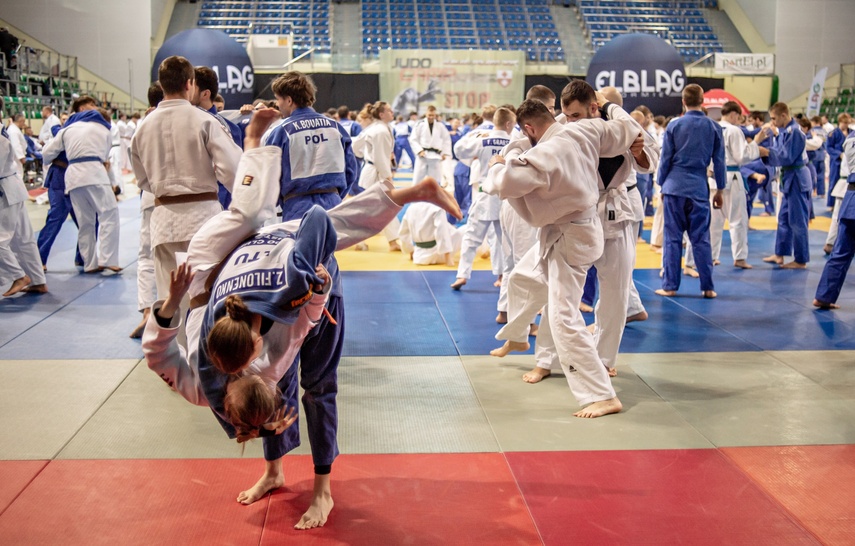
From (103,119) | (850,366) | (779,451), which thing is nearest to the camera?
(779,451)

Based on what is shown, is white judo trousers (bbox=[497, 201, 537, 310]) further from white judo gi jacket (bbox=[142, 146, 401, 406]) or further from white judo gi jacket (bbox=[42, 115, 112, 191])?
white judo gi jacket (bbox=[42, 115, 112, 191])

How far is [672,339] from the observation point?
6.22m

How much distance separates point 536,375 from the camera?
17.1 ft

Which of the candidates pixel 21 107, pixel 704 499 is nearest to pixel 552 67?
pixel 21 107

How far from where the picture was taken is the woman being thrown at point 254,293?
256cm

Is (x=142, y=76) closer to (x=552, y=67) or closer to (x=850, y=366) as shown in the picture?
(x=552, y=67)

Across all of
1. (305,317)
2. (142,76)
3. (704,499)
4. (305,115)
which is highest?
(142,76)

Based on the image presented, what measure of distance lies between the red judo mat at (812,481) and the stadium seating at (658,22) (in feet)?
83.8

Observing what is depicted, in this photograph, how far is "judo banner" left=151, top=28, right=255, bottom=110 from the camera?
20.0 metres

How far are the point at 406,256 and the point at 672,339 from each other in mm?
4407

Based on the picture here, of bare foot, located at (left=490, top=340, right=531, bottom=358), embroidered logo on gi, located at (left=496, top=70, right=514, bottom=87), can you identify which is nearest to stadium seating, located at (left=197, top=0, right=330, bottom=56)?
embroidered logo on gi, located at (left=496, top=70, right=514, bottom=87)

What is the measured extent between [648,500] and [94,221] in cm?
684

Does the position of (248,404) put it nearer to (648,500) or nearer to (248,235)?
(248,235)

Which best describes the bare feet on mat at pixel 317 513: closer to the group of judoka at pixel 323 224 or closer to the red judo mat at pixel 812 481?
the group of judoka at pixel 323 224
